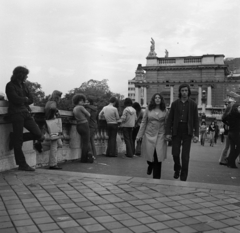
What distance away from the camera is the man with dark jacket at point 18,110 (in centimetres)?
654

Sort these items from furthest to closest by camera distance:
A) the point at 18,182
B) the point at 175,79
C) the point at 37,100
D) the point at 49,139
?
the point at 37,100 < the point at 175,79 < the point at 49,139 < the point at 18,182

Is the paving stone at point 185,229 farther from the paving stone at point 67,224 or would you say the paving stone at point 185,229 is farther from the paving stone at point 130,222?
the paving stone at point 67,224

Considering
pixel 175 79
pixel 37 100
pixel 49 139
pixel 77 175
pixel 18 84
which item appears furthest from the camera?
pixel 37 100

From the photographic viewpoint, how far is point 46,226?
12.4ft

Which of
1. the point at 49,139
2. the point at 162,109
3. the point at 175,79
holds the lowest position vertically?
the point at 49,139

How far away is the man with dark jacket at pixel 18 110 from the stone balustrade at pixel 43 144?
0.14 m

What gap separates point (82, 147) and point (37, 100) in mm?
74009

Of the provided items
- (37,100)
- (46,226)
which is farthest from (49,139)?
(37,100)

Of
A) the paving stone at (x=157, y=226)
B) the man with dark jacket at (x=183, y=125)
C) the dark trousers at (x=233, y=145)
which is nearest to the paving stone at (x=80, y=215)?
the paving stone at (x=157, y=226)

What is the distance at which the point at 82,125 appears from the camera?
9.20 metres

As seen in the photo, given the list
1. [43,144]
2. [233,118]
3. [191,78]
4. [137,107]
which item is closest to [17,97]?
[43,144]

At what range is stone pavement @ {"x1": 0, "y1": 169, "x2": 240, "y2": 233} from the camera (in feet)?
12.6

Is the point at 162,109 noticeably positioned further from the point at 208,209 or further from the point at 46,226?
the point at 46,226

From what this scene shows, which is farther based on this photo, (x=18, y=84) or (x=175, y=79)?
(x=175, y=79)
